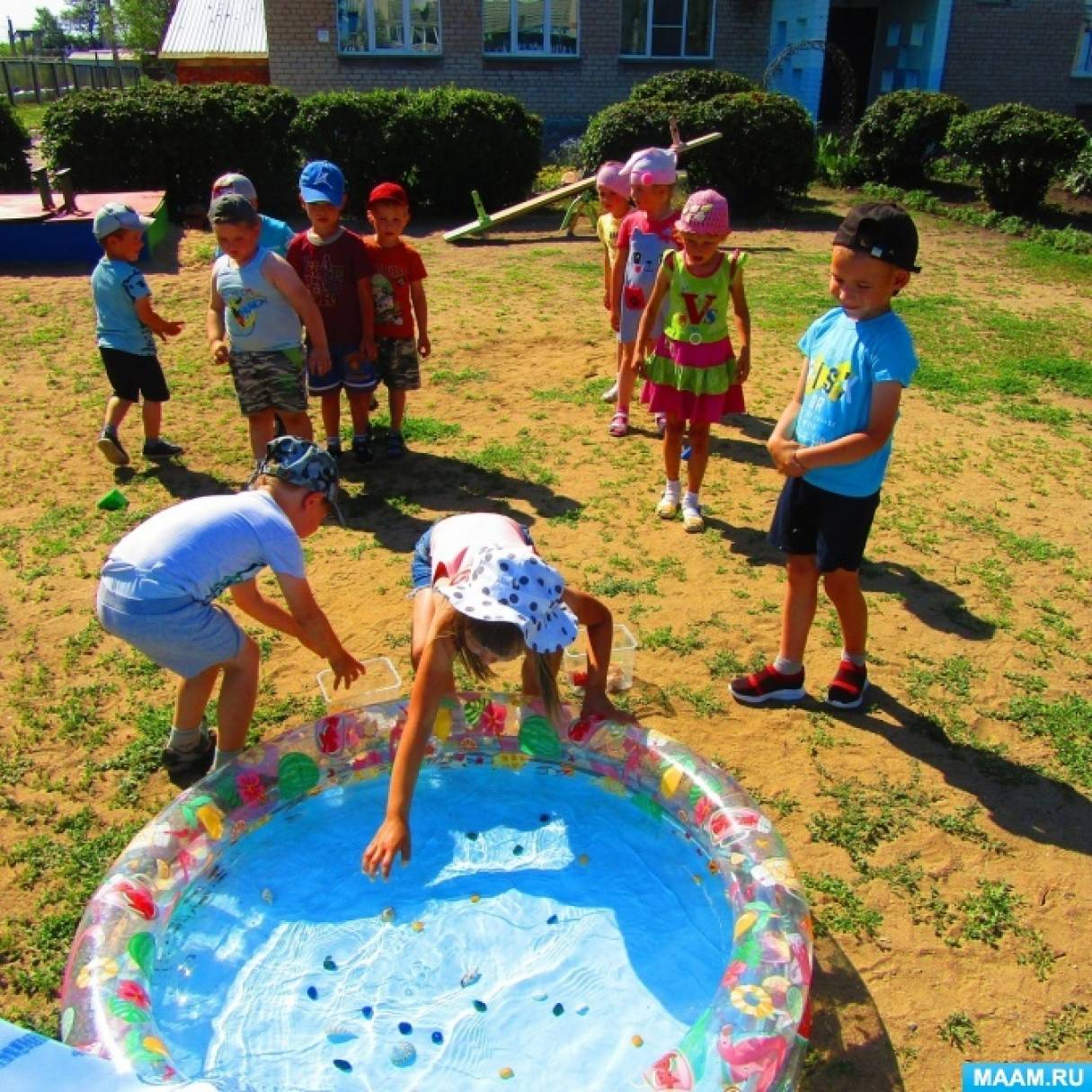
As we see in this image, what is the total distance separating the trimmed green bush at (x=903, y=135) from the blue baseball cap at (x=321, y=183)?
13.9m

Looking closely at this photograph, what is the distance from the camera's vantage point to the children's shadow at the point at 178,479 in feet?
20.3

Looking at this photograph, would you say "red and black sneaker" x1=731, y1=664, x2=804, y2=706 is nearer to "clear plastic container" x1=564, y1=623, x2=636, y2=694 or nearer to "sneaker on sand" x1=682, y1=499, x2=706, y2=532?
"clear plastic container" x1=564, y1=623, x2=636, y2=694

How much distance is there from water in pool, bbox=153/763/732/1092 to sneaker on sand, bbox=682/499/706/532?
2222mm

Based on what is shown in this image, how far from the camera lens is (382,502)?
6113 millimetres

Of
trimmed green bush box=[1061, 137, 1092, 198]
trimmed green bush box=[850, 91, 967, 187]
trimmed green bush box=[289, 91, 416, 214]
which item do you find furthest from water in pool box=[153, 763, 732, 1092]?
trimmed green bush box=[850, 91, 967, 187]

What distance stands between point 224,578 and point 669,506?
3.04 metres

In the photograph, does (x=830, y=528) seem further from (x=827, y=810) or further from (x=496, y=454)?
(x=496, y=454)

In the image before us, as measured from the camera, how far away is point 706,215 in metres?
5.19

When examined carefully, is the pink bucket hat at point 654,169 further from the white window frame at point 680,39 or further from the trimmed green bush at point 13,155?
the white window frame at point 680,39

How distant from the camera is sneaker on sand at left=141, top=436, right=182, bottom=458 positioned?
6664 mm

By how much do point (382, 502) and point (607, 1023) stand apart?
3.70 metres

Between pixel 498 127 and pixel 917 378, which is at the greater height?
pixel 498 127

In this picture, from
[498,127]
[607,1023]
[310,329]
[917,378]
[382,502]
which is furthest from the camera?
[498,127]

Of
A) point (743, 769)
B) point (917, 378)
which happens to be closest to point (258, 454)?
point (743, 769)
